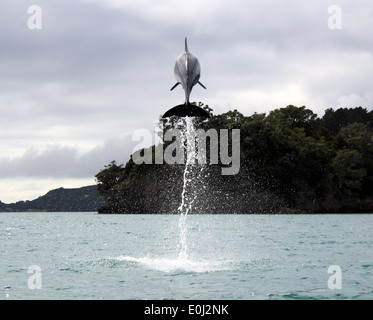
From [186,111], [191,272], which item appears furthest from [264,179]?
[186,111]

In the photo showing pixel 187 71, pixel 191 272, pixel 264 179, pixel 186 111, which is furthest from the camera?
pixel 264 179

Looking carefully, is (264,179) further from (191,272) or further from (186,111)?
(186,111)

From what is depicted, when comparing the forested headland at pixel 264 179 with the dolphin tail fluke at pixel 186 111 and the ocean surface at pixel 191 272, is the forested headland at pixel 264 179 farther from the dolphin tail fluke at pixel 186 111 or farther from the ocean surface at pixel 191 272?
the dolphin tail fluke at pixel 186 111

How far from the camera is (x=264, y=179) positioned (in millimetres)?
81188

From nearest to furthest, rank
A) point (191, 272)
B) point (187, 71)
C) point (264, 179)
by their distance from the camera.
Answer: point (187, 71)
point (191, 272)
point (264, 179)

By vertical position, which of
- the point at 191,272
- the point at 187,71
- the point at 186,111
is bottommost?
the point at 191,272

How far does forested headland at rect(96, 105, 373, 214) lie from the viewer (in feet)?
262

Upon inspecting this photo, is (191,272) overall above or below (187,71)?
below

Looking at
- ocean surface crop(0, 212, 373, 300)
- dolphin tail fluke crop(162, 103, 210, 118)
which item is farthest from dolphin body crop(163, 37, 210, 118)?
ocean surface crop(0, 212, 373, 300)

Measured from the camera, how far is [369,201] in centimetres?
8819
